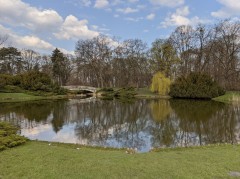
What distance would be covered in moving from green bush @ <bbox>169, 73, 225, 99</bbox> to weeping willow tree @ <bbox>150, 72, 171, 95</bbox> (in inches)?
43.0

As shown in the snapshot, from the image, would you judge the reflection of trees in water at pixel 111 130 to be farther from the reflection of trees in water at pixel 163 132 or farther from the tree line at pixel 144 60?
the tree line at pixel 144 60

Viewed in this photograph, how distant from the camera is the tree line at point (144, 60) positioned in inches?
1833

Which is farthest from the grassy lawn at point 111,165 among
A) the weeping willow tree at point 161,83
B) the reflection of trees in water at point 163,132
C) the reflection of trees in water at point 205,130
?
the weeping willow tree at point 161,83

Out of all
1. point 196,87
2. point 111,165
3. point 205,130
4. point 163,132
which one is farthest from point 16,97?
point 111,165

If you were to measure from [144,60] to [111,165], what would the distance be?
5335cm

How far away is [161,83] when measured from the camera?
44219 millimetres

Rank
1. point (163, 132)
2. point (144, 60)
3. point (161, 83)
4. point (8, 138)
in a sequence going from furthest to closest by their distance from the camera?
point (144, 60) → point (161, 83) → point (163, 132) → point (8, 138)

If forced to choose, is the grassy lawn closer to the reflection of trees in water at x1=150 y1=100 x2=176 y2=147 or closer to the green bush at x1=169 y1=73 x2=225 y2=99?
the reflection of trees in water at x1=150 y1=100 x2=176 y2=147

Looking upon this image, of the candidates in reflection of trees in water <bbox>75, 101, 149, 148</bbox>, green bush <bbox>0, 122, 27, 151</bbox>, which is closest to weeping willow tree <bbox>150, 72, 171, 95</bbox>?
reflection of trees in water <bbox>75, 101, 149, 148</bbox>

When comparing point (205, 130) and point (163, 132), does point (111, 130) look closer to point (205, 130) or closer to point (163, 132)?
point (163, 132)

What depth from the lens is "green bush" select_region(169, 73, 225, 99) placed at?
40.2m

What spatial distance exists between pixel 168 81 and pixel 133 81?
68.3 ft

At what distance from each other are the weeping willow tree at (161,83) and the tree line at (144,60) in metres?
2.73

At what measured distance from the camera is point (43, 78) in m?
46.3
